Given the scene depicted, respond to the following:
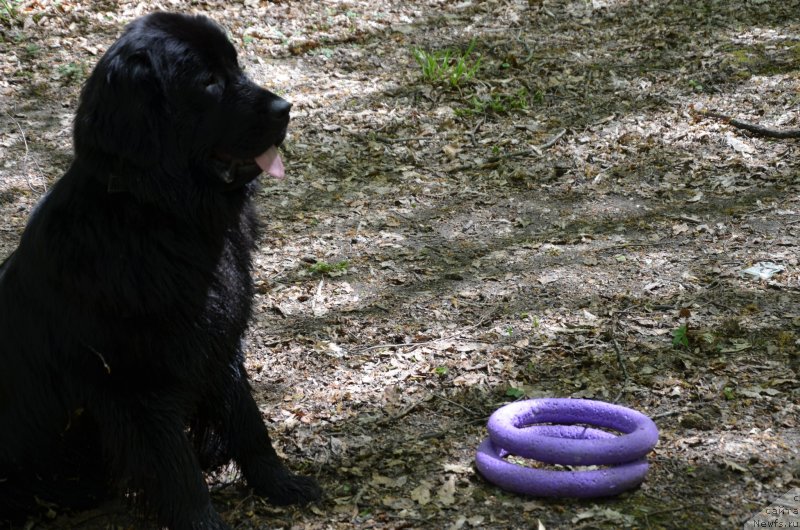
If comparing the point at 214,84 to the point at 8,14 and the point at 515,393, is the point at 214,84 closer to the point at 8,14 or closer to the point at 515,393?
the point at 515,393

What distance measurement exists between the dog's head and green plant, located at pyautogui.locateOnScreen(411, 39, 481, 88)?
15.3ft

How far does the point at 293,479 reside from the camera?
3676 mm

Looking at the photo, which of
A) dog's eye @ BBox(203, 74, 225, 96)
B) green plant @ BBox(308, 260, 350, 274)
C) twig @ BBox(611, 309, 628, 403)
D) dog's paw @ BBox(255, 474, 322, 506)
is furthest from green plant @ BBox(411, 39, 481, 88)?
dog's paw @ BBox(255, 474, 322, 506)

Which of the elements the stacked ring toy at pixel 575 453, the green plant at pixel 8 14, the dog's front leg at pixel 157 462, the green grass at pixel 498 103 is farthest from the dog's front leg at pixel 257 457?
the green plant at pixel 8 14

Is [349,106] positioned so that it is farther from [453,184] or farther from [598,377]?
[598,377]

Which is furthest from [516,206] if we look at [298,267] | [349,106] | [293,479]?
[293,479]

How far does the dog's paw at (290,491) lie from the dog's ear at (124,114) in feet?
4.73

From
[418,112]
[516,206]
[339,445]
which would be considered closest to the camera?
[339,445]

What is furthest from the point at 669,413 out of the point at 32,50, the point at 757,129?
the point at 32,50

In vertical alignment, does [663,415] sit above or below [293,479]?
above

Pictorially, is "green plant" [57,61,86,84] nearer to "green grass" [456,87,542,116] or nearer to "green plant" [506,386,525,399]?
"green grass" [456,87,542,116]

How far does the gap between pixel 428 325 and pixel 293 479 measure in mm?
1494

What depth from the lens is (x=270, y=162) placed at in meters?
3.28

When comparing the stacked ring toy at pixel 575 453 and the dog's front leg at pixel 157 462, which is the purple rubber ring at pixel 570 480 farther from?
the dog's front leg at pixel 157 462
